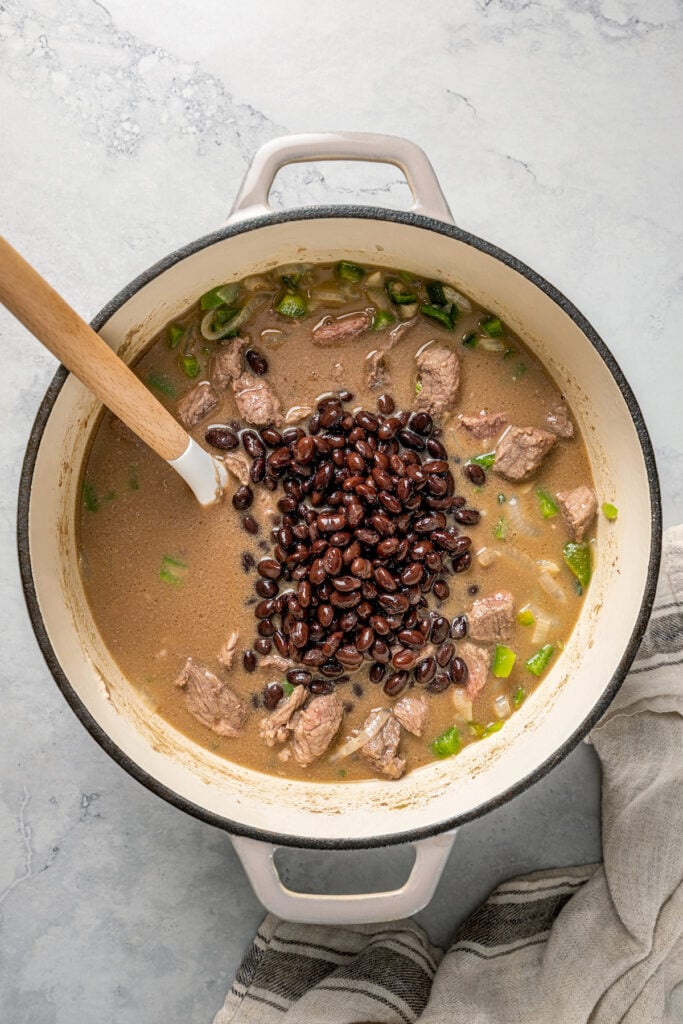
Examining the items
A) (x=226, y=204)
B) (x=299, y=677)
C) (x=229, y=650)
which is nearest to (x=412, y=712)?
(x=299, y=677)

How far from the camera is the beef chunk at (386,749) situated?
293 centimetres

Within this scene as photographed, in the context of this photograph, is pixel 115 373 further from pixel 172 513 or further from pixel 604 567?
pixel 604 567

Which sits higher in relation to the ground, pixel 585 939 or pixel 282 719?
pixel 282 719

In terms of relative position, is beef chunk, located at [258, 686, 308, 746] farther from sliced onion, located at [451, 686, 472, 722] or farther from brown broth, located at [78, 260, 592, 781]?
sliced onion, located at [451, 686, 472, 722]

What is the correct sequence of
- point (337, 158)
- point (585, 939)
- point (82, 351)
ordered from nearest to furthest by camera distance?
point (82, 351) < point (337, 158) < point (585, 939)

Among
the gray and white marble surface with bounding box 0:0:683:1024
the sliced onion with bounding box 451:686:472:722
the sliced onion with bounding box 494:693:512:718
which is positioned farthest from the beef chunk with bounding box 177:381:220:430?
the sliced onion with bounding box 494:693:512:718

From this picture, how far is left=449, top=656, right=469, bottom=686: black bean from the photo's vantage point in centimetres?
292

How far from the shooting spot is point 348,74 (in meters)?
3.14

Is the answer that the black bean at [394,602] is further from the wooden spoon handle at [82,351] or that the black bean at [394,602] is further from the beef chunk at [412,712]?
the wooden spoon handle at [82,351]

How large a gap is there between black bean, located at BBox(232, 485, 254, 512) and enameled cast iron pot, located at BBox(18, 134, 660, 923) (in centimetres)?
52

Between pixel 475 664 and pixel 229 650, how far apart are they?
82 cm

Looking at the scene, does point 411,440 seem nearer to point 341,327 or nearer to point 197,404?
point 341,327

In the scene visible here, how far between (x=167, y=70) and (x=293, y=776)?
2.49 metres

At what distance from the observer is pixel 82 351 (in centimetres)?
232
